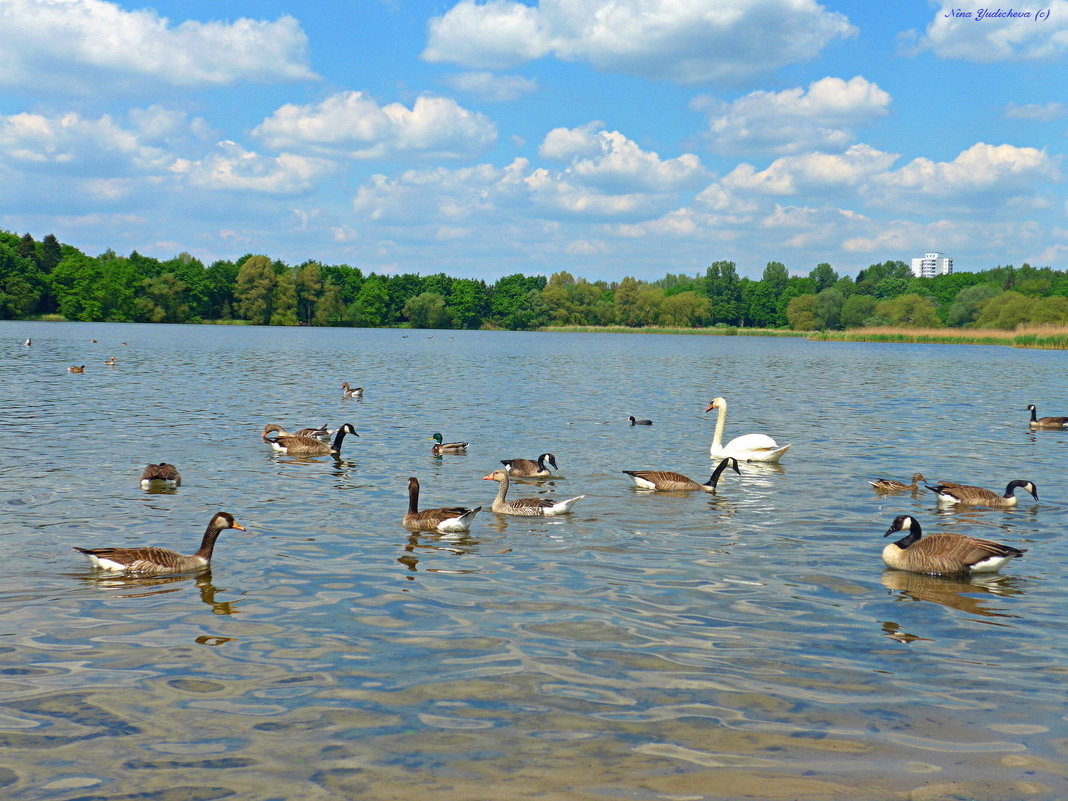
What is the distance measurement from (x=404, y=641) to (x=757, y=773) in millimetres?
3752

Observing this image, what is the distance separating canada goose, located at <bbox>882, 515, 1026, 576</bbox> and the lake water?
0.28 meters

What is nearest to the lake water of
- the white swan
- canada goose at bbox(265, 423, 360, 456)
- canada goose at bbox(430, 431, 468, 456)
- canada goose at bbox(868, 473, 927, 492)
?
canada goose at bbox(868, 473, 927, 492)

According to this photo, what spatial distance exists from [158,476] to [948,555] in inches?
499

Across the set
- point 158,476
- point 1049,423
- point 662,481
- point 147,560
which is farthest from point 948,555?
point 1049,423

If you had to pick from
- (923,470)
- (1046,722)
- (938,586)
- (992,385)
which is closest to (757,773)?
(1046,722)

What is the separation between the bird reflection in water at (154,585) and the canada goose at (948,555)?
8.00 meters

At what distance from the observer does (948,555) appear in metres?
11.6

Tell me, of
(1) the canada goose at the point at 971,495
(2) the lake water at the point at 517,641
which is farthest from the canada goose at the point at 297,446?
(1) the canada goose at the point at 971,495

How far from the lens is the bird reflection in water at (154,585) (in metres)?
10.3

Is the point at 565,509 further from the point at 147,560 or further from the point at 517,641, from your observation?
the point at 147,560

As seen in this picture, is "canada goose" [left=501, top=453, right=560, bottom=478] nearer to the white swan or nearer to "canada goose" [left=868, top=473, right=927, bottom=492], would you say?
the white swan

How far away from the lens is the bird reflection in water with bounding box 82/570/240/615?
1026 cm

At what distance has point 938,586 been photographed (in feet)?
37.0

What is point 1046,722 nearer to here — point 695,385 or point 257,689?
point 257,689
